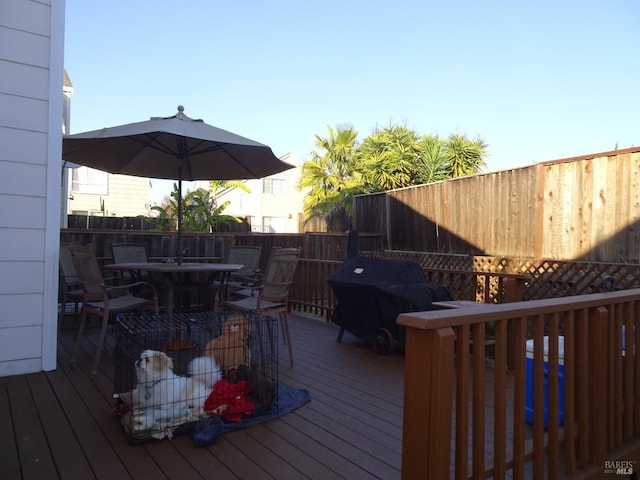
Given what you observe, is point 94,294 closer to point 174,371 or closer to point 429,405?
point 174,371

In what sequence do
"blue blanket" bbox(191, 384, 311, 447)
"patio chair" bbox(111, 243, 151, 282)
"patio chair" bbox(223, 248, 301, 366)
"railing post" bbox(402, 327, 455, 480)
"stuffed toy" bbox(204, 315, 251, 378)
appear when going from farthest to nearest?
"patio chair" bbox(111, 243, 151, 282)
"patio chair" bbox(223, 248, 301, 366)
"stuffed toy" bbox(204, 315, 251, 378)
"blue blanket" bbox(191, 384, 311, 447)
"railing post" bbox(402, 327, 455, 480)

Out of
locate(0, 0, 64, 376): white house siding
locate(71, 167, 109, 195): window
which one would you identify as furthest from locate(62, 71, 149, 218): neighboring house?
locate(0, 0, 64, 376): white house siding

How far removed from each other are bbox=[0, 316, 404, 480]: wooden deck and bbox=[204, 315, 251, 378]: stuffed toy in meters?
0.49

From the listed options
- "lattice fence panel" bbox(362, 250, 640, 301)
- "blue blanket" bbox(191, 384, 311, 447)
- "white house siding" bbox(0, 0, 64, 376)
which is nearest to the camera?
"blue blanket" bbox(191, 384, 311, 447)

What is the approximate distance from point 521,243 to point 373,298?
4.00 metres

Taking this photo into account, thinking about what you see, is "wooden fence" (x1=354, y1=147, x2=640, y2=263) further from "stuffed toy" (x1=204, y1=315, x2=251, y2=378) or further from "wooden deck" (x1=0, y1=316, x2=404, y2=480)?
"stuffed toy" (x1=204, y1=315, x2=251, y2=378)

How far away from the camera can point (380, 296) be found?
13.1 feet

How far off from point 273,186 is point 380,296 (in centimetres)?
1806

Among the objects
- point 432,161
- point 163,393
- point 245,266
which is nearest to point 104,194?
point 432,161

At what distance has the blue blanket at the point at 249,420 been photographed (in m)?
2.18

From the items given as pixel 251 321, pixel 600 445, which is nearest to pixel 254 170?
pixel 251 321

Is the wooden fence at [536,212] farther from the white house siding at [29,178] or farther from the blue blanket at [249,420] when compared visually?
the white house siding at [29,178]

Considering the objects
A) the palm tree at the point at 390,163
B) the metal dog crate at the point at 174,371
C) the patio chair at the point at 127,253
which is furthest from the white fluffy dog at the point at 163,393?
the palm tree at the point at 390,163

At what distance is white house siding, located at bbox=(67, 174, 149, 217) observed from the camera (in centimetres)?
1476
